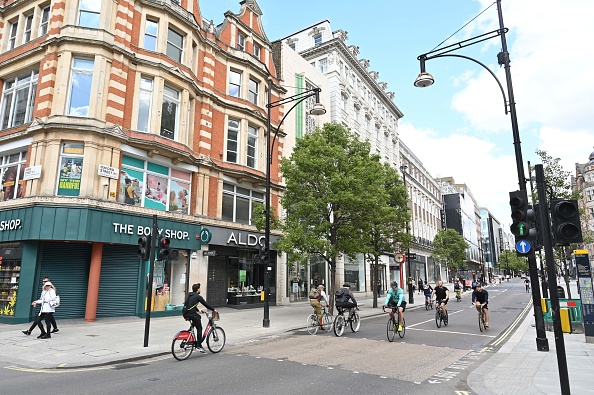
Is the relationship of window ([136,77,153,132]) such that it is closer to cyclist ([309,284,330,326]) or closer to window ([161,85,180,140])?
window ([161,85,180,140])

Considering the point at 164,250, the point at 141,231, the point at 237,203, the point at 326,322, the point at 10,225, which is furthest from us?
the point at 237,203

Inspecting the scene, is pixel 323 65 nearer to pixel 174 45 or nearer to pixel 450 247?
pixel 174 45

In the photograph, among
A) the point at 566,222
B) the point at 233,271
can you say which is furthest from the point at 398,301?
the point at 233,271

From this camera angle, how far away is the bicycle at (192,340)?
9000mm

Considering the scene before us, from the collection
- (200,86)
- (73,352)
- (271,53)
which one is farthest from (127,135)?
(271,53)

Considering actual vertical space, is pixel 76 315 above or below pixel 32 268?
below

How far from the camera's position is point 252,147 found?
24109 mm

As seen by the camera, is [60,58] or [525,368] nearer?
[525,368]

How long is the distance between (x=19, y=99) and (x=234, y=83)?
1106 centimetres

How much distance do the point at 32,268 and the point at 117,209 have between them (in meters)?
3.69

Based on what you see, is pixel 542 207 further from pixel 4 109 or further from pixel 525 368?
pixel 4 109

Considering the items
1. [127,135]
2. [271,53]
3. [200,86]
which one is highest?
[271,53]

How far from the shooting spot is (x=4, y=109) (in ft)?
59.7

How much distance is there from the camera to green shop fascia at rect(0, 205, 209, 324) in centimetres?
1445
